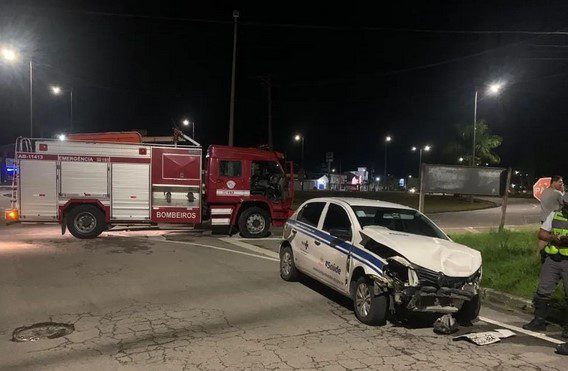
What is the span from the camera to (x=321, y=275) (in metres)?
7.29

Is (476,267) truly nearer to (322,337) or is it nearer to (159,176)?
(322,337)

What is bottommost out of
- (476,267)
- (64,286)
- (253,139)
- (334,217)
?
(64,286)

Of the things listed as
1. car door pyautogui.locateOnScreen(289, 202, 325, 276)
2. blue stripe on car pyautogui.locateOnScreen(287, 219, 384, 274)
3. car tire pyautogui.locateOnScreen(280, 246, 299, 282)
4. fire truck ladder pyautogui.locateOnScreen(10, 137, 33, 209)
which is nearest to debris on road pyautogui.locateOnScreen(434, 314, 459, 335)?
blue stripe on car pyautogui.locateOnScreen(287, 219, 384, 274)

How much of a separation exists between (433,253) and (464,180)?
28.6 feet

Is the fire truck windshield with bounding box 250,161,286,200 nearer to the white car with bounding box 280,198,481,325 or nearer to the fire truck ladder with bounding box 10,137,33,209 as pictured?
the fire truck ladder with bounding box 10,137,33,209

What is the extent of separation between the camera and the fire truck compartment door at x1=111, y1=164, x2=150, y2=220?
14.1 metres

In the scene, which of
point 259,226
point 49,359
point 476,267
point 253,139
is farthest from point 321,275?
point 253,139

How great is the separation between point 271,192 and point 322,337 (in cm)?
986

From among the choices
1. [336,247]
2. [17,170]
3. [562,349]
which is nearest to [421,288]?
[336,247]

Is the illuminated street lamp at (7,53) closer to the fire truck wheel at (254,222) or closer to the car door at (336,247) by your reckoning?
the fire truck wheel at (254,222)

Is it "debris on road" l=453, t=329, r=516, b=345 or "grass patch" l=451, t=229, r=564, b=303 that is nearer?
"debris on road" l=453, t=329, r=516, b=345

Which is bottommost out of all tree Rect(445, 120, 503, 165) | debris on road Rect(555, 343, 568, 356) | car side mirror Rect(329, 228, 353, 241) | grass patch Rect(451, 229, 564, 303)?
debris on road Rect(555, 343, 568, 356)

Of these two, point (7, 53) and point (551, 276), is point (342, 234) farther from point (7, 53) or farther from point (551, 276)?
point (7, 53)

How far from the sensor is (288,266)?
8.59 meters
